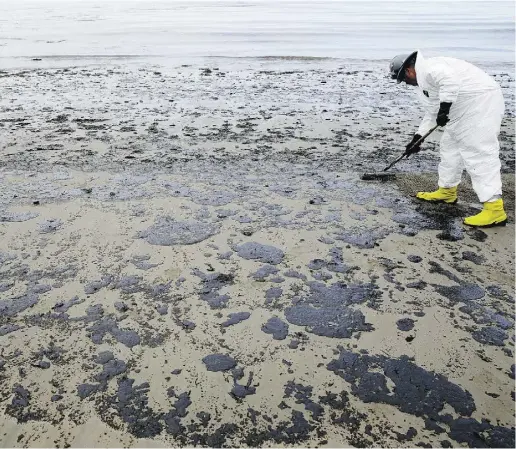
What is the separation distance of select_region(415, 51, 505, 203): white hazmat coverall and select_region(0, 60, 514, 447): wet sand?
0.51 m

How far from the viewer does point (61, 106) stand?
8617mm

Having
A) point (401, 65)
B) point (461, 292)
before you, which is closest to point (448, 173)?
point (401, 65)

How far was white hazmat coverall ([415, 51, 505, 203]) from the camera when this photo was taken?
4.27 meters

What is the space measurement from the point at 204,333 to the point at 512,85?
1122cm

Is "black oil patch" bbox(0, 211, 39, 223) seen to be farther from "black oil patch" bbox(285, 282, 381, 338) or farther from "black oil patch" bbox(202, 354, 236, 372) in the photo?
"black oil patch" bbox(285, 282, 381, 338)

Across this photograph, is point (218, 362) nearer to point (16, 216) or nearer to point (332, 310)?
point (332, 310)

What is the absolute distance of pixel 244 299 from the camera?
331cm

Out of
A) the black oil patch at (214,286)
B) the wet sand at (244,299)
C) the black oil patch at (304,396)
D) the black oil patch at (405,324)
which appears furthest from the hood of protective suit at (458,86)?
the black oil patch at (304,396)

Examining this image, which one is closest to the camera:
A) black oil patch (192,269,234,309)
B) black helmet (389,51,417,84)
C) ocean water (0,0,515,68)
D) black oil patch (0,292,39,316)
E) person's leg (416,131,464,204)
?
black oil patch (0,292,39,316)

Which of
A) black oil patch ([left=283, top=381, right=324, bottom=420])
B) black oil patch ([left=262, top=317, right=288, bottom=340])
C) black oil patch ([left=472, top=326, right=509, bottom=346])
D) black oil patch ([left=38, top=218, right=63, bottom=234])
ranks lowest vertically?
black oil patch ([left=283, top=381, right=324, bottom=420])

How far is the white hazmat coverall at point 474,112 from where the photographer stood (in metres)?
4.27

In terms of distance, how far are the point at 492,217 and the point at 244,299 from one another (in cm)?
263

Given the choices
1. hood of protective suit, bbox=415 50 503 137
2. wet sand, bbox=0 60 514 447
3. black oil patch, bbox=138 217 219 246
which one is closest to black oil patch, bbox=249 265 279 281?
wet sand, bbox=0 60 514 447

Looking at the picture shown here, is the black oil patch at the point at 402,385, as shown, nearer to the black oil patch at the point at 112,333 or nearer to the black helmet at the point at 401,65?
the black oil patch at the point at 112,333
